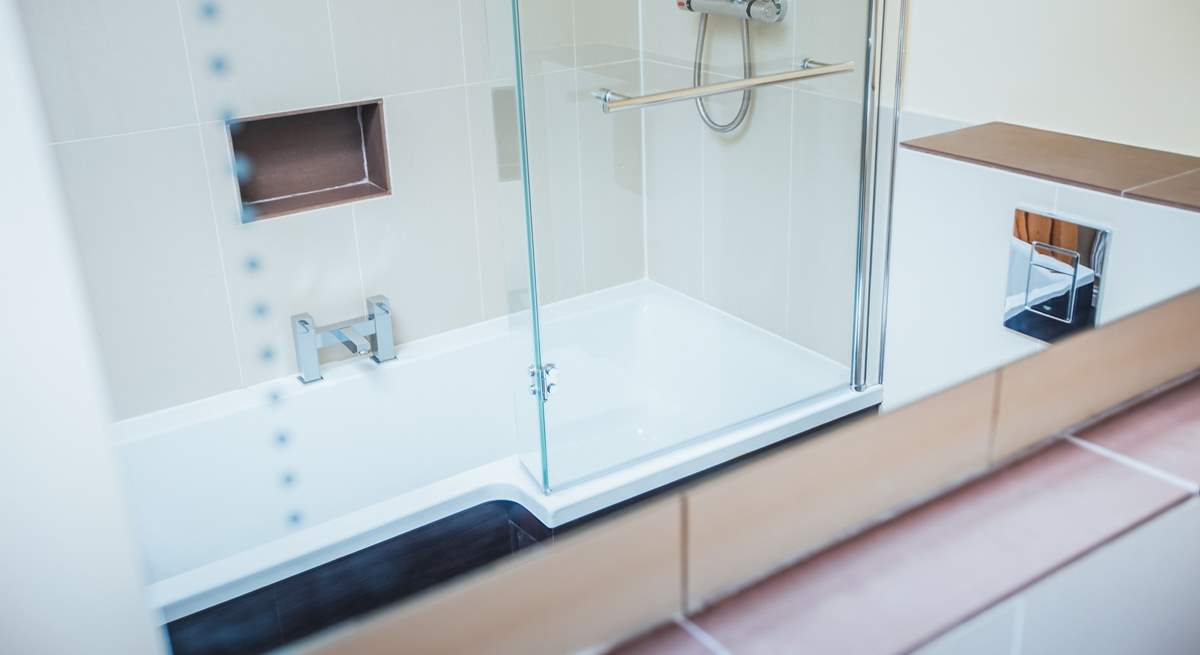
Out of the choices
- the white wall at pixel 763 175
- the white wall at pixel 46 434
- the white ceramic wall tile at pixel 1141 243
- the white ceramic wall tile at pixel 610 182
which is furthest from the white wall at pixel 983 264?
the white ceramic wall tile at pixel 610 182

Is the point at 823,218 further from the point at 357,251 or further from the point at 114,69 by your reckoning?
the point at 114,69

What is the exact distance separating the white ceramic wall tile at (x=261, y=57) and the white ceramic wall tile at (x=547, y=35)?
65 cm

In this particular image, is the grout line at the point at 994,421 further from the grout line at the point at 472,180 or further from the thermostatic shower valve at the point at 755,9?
the grout line at the point at 472,180

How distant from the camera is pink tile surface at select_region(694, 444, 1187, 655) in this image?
0.73 m

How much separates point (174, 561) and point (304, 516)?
1.53 feet

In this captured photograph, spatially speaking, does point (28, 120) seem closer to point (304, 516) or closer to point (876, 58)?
point (304, 516)

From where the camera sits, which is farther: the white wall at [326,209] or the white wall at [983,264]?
the white wall at [326,209]

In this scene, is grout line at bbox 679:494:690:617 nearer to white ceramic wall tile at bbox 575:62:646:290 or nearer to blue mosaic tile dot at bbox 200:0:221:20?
white ceramic wall tile at bbox 575:62:646:290

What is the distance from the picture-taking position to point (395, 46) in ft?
7.76

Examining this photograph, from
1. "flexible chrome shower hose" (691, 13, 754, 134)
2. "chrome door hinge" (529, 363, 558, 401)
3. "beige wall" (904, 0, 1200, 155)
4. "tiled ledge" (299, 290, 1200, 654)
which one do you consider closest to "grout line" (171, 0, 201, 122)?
"chrome door hinge" (529, 363, 558, 401)

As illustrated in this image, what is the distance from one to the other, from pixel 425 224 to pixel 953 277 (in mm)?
1602

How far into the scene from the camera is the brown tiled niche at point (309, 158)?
2.25 m

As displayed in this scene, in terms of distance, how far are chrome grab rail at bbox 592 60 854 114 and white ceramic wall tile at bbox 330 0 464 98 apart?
1.99ft

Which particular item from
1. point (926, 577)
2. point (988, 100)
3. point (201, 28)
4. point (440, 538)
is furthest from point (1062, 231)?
point (201, 28)
